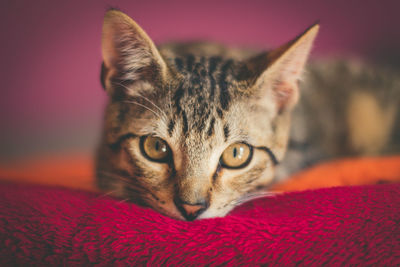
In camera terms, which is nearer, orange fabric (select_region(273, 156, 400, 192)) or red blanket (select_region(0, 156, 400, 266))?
red blanket (select_region(0, 156, 400, 266))

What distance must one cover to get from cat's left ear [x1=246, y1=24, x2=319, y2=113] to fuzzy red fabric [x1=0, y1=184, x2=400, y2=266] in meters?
0.40

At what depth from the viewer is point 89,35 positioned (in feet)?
6.56

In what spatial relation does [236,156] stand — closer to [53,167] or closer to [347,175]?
[347,175]

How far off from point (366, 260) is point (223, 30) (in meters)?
1.83

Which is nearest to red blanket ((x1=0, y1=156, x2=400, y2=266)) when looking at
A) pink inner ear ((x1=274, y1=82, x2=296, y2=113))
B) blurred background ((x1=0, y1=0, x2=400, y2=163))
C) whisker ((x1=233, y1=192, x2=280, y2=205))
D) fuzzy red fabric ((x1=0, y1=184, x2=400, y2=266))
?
fuzzy red fabric ((x1=0, y1=184, x2=400, y2=266))

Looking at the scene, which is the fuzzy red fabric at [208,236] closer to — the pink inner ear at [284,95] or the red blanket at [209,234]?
the red blanket at [209,234]

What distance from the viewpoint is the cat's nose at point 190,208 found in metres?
0.74

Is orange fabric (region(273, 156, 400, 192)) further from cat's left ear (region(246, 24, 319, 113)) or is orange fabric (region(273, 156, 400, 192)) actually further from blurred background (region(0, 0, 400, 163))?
blurred background (region(0, 0, 400, 163))

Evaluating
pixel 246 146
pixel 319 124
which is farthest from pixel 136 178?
pixel 319 124

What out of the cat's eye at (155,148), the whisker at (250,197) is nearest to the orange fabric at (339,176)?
the whisker at (250,197)

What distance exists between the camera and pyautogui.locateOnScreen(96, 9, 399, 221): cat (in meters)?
0.80

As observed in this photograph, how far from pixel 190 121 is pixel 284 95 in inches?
14.8

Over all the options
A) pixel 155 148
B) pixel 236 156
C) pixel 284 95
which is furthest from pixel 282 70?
pixel 155 148

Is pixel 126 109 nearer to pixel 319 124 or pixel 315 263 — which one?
pixel 315 263
